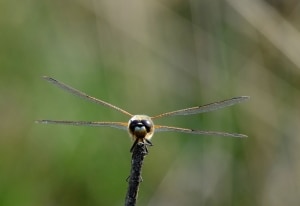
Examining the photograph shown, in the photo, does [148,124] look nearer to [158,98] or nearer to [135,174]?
[135,174]

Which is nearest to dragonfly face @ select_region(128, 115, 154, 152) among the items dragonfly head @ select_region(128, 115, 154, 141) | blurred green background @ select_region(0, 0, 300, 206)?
dragonfly head @ select_region(128, 115, 154, 141)

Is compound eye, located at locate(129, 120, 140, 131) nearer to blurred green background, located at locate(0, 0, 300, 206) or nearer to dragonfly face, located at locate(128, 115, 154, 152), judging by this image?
dragonfly face, located at locate(128, 115, 154, 152)

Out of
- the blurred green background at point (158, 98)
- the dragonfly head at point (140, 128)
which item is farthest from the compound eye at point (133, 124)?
the blurred green background at point (158, 98)

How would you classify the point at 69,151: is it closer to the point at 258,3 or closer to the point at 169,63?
the point at 169,63

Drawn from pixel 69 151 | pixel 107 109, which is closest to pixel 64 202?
pixel 69 151

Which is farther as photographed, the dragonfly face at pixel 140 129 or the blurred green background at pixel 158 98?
the blurred green background at pixel 158 98

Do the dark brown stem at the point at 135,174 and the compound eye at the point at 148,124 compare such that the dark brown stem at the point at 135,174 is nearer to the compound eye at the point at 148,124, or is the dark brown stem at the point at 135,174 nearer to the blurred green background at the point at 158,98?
the compound eye at the point at 148,124

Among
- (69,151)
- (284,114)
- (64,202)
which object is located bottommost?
(64,202)
